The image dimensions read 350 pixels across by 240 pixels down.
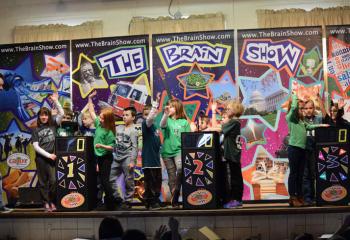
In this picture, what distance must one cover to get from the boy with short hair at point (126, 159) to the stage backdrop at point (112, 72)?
106cm

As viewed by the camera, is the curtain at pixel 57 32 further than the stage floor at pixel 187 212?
Yes

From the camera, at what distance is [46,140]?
247 inches

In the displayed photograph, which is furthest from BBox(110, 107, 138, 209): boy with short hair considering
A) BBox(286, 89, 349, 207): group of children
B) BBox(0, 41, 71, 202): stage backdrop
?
BBox(286, 89, 349, 207): group of children

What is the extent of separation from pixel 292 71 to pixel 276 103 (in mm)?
495

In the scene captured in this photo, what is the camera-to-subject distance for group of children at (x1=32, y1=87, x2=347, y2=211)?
18.9 ft

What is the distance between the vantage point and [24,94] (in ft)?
24.8

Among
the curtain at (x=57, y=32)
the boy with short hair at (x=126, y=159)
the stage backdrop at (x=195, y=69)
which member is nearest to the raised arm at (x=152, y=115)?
the boy with short hair at (x=126, y=159)

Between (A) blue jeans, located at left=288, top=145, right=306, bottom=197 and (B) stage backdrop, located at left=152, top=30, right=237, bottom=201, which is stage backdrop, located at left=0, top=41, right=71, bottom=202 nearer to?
(B) stage backdrop, located at left=152, top=30, right=237, bottom=201

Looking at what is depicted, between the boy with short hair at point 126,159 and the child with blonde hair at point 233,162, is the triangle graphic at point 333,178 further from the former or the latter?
the boy with short hair at point 126,159

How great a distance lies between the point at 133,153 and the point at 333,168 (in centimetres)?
230

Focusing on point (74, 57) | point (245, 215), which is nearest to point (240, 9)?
point (74, 57)

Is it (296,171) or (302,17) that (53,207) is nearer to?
(296,171)

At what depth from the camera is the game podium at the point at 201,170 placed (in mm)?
5633

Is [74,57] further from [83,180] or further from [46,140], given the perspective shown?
[83,180]
